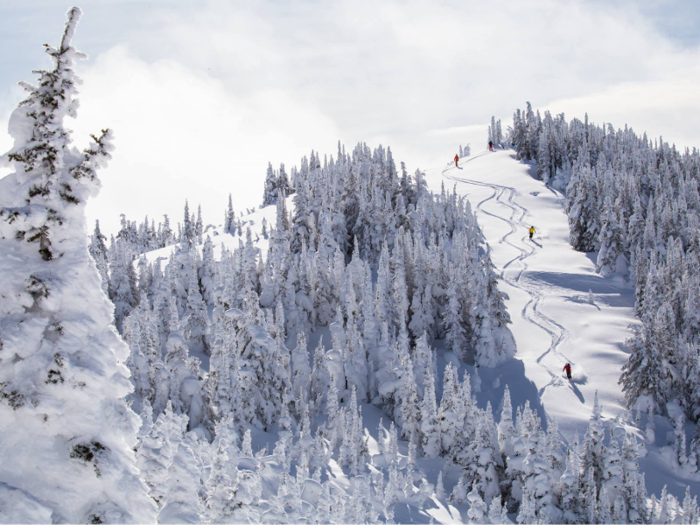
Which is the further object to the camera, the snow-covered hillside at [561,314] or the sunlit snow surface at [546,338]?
the snow-covered hillside at [561,314]

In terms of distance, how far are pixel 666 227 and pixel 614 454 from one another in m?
45.3

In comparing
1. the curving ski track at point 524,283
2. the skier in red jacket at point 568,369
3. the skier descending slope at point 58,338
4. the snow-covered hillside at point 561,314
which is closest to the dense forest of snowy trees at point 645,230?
the snow-covered hillside at point 561,314

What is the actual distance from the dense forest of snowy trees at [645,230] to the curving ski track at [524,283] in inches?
239

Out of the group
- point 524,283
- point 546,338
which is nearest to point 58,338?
point 546,338

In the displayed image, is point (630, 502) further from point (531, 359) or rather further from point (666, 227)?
point (666, 227)

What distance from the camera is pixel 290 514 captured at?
1633 cm

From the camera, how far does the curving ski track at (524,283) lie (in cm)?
4866

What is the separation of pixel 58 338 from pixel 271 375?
106ft

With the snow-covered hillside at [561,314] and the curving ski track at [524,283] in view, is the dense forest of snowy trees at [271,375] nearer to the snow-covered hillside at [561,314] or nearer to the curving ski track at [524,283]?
the snow-covered hillside at [561,314]

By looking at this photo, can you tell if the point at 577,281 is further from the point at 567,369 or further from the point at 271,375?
the point at 271,375

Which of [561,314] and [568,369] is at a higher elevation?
[561,314]

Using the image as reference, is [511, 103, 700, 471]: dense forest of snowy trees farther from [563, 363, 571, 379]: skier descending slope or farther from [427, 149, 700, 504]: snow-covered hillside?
[563, 363, 571, 379]: skier descending slope

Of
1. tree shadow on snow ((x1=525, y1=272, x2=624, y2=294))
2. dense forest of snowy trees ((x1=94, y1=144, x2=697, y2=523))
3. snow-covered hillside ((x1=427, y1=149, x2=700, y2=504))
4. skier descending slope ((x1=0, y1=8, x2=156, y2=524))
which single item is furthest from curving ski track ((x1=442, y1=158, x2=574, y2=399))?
skier descending slope ((x1=0, y1=8, x2=156, y2=524))

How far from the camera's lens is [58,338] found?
6781mm
